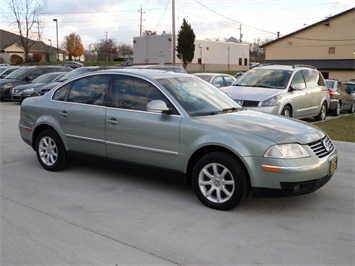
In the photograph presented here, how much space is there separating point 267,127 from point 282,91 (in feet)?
18.8

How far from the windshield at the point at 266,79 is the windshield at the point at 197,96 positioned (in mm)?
5051

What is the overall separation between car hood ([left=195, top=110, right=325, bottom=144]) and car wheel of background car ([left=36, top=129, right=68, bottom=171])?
96.6 inches

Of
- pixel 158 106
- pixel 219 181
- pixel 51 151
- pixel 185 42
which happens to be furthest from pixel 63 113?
pixel 185 42

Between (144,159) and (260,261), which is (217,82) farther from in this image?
(260,261)

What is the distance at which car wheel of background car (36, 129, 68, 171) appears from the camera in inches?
238

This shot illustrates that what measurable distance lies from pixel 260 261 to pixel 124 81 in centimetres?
314

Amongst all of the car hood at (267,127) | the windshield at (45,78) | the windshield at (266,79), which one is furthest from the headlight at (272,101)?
the windshield at (45,78)

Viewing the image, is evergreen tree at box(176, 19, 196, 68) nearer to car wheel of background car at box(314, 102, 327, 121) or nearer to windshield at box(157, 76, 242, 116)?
car wheel of background car at box(314, 102, 327, 121)

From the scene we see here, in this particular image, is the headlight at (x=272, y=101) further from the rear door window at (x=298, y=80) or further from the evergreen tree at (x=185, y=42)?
the evergreen tree at (x=185, y=42)

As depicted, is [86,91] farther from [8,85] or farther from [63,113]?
[8,85]

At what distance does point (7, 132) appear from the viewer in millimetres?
9781

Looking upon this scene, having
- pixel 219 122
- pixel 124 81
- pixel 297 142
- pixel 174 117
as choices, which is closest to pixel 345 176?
pixel 297 142

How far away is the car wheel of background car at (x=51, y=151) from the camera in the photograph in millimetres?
6053

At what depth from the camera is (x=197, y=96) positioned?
5336 mm
